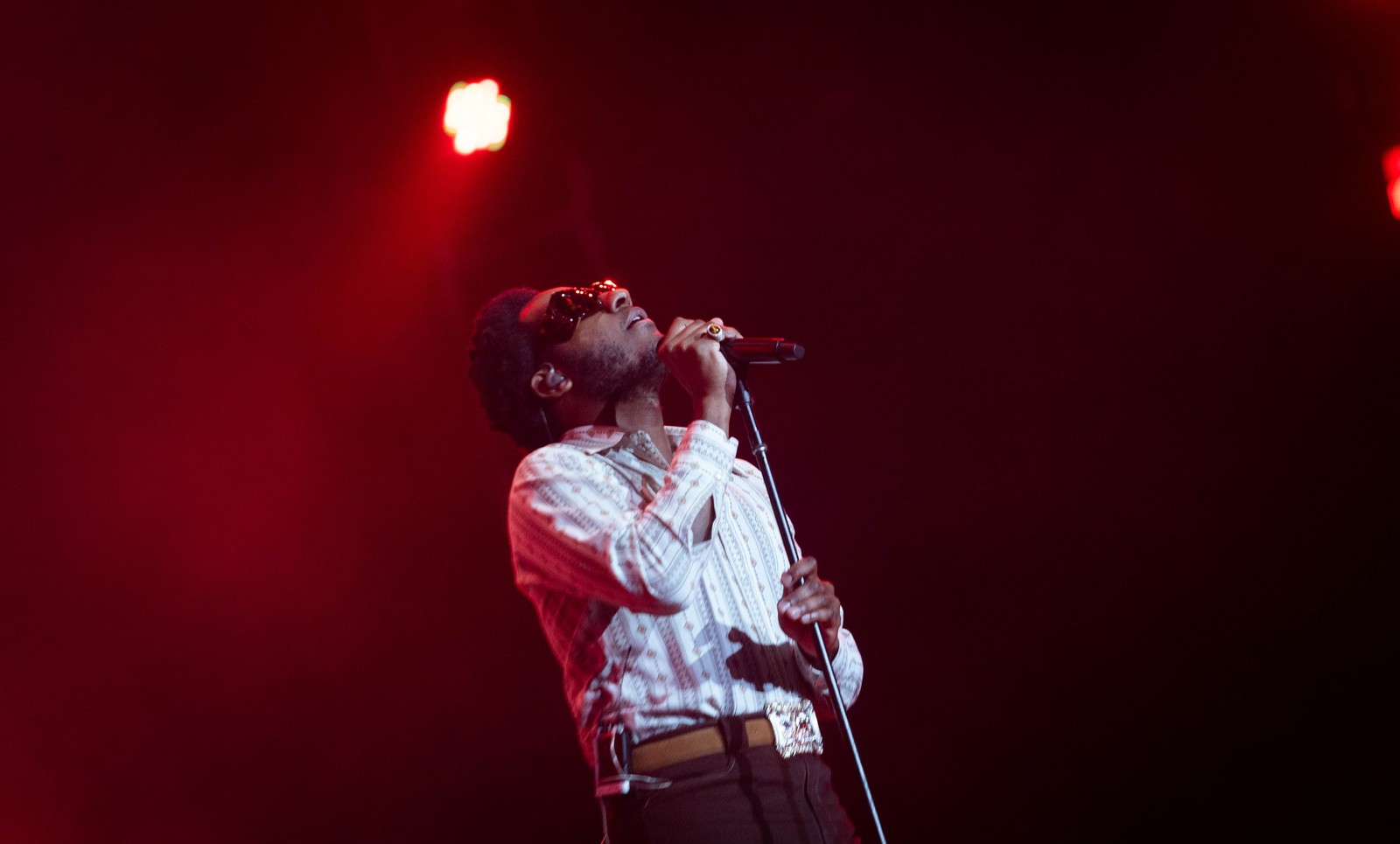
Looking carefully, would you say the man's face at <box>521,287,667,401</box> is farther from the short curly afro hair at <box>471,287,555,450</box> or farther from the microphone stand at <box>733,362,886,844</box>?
the microphone stand at <box>733,362,886,844</box>

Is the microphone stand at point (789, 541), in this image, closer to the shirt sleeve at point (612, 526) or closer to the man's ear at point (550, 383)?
the shirt sleeve at point (612, 526)

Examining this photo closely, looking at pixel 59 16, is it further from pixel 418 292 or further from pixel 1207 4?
pixel 1207 4

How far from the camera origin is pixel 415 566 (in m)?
4.20

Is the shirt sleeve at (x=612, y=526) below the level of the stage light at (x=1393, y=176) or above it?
below

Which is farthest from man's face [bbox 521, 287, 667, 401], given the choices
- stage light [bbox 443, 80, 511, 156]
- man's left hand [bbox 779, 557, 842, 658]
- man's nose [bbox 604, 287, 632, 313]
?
stage light [bbox 443, 80, 511, 156]

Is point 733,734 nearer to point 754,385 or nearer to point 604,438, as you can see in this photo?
point 604,438

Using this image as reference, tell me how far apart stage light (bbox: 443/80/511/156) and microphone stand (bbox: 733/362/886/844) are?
9.58 feet

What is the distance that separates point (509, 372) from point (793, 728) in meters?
1.01

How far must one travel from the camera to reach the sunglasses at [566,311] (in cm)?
223

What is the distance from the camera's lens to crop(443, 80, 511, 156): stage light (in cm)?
443

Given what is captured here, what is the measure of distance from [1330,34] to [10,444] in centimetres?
508

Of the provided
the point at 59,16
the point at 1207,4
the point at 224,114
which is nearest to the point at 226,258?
the point at 224,114

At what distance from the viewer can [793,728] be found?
6.04 ft

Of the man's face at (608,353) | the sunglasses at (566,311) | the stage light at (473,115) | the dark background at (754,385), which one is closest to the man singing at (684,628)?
the man's face at (608,353)
